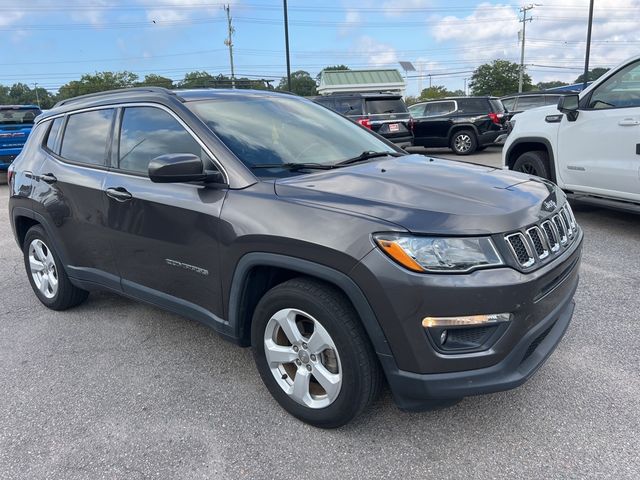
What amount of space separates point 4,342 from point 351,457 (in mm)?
2938

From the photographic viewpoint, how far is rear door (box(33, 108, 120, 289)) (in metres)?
3.54

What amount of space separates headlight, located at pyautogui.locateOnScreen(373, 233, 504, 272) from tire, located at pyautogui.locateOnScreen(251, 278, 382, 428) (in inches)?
15.0

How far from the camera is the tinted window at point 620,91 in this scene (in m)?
5.16

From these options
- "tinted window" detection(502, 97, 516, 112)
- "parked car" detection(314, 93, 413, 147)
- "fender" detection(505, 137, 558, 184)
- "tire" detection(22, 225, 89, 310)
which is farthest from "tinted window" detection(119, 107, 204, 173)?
"tinted window" detection(502, 97, 516, 112)

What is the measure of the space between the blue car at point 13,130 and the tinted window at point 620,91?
39.8ft

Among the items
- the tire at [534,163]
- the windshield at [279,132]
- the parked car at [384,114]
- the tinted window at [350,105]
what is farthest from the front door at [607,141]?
the tinted window at [350,105]

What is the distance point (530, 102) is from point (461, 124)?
10.2 ft

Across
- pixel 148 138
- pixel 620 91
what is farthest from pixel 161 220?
pixel 620 91

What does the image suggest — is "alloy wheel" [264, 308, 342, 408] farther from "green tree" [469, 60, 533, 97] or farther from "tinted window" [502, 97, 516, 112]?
"green tree" [469, 60, 533, 97]

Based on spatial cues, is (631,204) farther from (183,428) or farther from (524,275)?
(183,428)

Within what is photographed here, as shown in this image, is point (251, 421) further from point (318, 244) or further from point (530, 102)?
point (530, 102)

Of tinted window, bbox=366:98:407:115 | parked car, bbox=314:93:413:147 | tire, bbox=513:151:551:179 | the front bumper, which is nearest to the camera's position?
the front bumper

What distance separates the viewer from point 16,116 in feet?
43.7

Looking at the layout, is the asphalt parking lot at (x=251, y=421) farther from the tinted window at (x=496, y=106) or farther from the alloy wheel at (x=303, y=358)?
the tinted window at (x=496, y=106)
